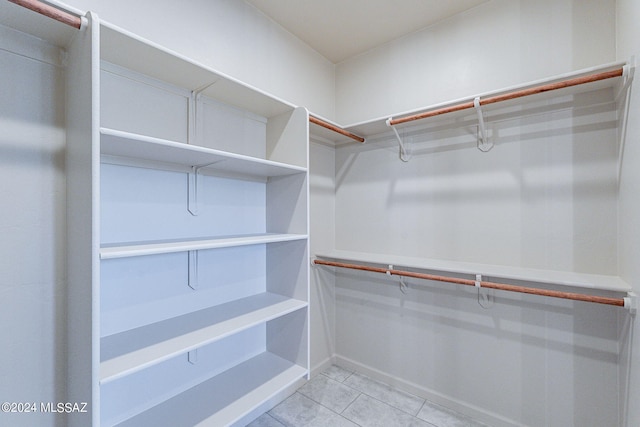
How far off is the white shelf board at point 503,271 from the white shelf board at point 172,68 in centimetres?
119

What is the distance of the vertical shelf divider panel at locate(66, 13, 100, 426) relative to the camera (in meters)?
0.84

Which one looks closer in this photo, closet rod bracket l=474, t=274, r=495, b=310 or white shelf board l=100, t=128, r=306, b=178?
white shelf board l=100, t=128, r=306, b=178

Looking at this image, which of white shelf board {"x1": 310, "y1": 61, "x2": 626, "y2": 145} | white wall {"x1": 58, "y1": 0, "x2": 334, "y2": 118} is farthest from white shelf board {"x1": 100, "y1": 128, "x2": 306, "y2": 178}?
white shelf board {"x1": 310, "y1": 61, "x2": 626, "y2": 145}

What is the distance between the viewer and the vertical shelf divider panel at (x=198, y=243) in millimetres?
1121

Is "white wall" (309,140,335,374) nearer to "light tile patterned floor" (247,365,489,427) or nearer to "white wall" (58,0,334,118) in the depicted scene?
"light tile patterned floor" (247,365,489,427)

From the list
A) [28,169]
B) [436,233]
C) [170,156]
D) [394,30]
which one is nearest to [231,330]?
[170,156]

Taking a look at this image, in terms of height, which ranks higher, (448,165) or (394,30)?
(394,30)

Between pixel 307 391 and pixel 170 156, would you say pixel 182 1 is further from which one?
pixel 307 391

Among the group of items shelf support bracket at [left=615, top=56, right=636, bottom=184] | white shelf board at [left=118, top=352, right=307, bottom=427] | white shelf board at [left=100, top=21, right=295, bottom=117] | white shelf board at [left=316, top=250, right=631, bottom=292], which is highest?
white shelf board at [left=100, top=21, right=295, bottom=117]

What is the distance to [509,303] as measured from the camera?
65.6 inches

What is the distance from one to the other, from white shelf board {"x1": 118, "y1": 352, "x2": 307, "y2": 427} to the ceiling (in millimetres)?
2242

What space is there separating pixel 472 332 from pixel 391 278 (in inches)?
24.1

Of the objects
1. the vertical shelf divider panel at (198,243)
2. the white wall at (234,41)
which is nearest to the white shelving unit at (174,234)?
the vertical shelf divider panel at (198,243)

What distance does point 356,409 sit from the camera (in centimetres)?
185
